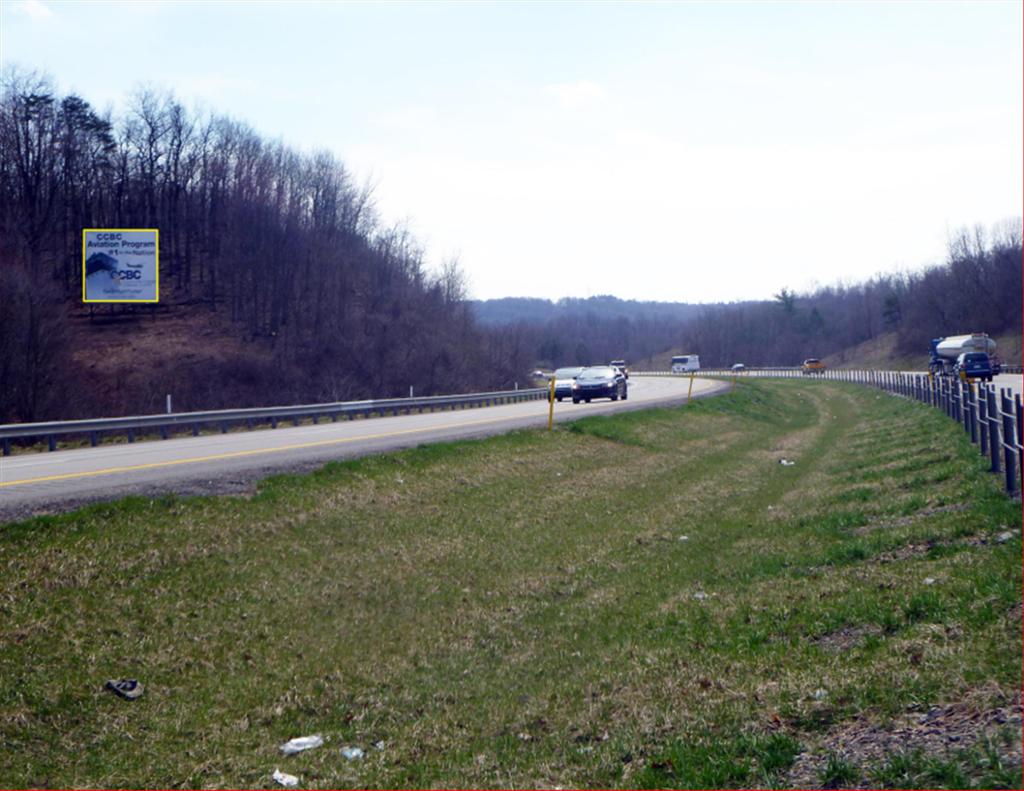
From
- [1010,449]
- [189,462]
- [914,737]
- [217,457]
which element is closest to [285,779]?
[914,737]

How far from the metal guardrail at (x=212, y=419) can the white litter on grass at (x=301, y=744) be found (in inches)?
734

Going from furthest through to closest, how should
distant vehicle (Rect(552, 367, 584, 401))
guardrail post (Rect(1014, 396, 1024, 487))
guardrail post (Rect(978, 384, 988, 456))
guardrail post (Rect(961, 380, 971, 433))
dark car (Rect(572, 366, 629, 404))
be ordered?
1. distant vehicle (Rect(552, 367, 584, 401))
2. dark car (Rect(572, 366, 629, 404))
3. guardrail post (Rect(961, 380, 971, 433))
4. guardrail post (Rect(978, 384, 988, 456))
5. guardrail post (Rect(1014, 396, 1024, 487))

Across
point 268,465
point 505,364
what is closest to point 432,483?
point 268,465

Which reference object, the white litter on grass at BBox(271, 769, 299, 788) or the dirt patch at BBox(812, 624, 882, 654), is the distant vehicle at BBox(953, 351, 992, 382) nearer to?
the dirt patch at BBox(812, 624, 882, 654)

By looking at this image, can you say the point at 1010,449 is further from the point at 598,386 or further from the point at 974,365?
the point at 598,386

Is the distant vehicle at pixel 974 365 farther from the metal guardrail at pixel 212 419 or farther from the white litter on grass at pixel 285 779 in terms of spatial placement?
the white litter on grass at pixel 285 779

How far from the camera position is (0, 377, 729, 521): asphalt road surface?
1337 cm

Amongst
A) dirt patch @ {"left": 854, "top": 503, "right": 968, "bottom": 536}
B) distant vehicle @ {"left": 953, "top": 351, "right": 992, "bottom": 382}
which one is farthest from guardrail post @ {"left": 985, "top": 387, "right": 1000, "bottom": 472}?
distant vehicle @ {"left": 953, "top": 351, "right": 992, "bottom": 382}

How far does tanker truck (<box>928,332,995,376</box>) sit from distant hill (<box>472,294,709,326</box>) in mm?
33857

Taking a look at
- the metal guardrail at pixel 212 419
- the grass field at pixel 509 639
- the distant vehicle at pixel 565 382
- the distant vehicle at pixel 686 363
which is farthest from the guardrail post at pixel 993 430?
the distant vehicle at pixel 686 363

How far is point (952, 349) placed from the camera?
29.8 meters

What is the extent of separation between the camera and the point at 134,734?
736 centimetres

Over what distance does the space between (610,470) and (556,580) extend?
389 inches

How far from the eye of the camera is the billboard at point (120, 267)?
90.0ft
